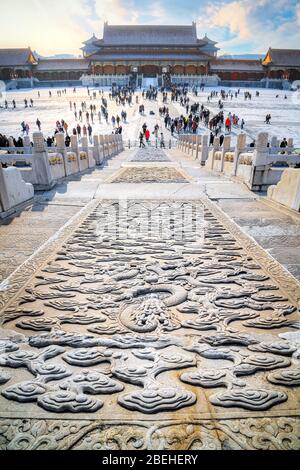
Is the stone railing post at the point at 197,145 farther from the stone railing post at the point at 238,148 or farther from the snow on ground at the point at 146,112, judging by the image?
the snow on ground at the point at 146,112

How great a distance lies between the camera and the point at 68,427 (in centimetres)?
184

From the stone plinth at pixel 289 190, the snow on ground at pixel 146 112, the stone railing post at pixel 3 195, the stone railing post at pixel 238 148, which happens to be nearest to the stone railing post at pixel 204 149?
the stone railing post at pixel 238 148

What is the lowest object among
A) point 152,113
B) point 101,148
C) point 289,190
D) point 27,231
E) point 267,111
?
point 27,231

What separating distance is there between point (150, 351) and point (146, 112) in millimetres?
40927

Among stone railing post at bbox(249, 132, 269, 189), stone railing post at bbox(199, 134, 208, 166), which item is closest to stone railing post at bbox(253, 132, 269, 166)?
stone railing post at bbox(249, 132, 269, 189)

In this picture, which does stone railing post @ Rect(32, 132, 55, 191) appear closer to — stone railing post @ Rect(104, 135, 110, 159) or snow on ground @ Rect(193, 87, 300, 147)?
stone railing post @ Rect(104, 135, 110, 159)

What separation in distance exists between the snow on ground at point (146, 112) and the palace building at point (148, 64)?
8.04 metres

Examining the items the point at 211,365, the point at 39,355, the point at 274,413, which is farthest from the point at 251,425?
the point at 39,355

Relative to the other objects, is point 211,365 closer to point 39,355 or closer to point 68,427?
point 68,427

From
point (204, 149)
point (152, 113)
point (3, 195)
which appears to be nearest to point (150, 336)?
point (3, 195)

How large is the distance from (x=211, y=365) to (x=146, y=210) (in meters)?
4.47

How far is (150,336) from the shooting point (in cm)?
258

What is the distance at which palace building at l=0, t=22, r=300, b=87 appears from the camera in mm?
60719

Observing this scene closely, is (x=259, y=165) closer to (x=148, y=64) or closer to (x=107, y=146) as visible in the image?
(x=107, y=146)
